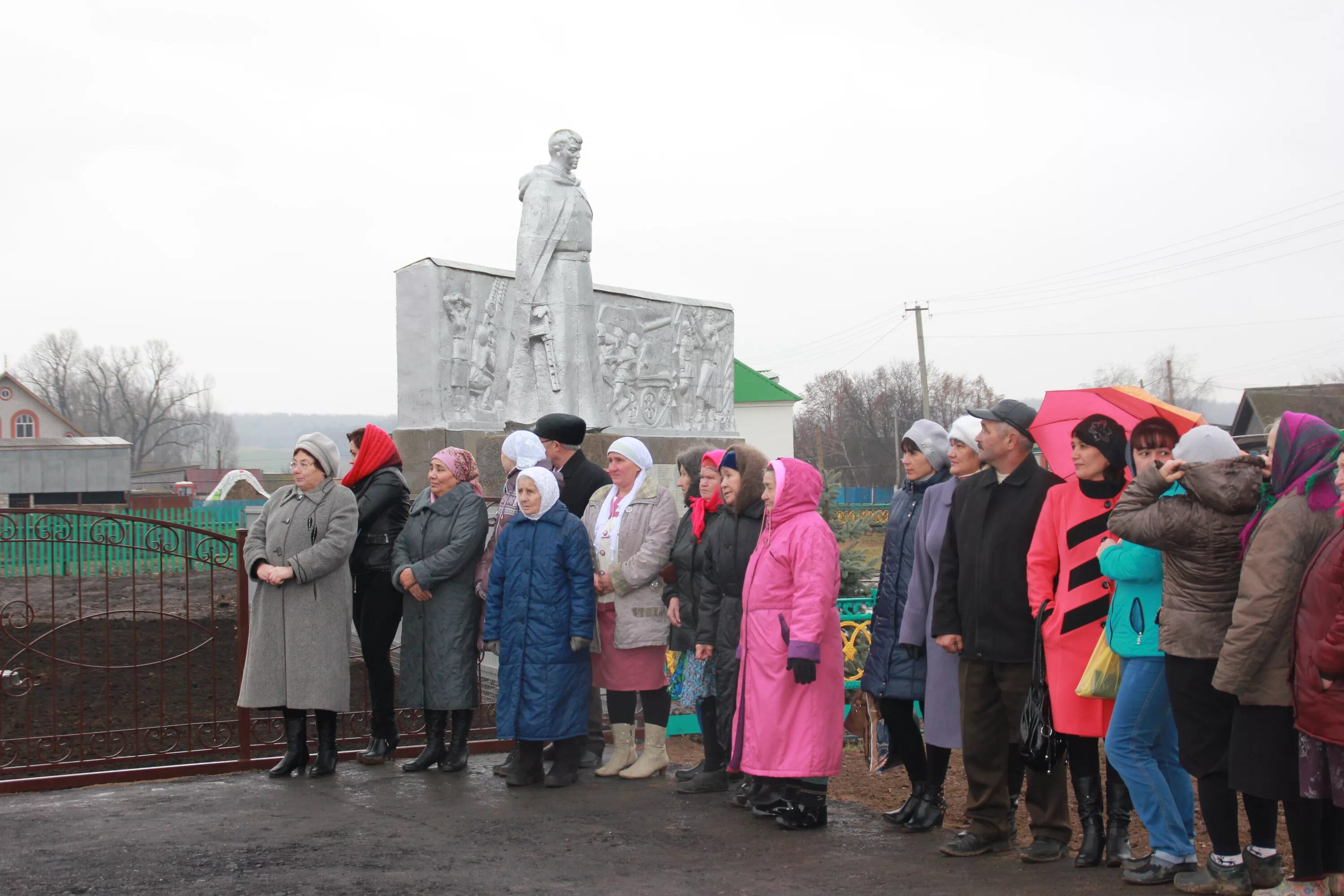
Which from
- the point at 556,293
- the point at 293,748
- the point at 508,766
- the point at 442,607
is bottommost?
the point at 508,766

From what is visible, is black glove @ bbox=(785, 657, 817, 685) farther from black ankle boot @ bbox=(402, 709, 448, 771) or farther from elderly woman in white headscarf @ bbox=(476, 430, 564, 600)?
black ankle boot @ bbox=(402, 709, 448, 771)

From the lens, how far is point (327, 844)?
467 cm

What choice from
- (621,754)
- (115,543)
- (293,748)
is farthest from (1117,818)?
(115,543)

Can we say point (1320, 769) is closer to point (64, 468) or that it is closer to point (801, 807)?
point (801, 807)

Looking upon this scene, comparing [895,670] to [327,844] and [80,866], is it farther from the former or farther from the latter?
[80,866]

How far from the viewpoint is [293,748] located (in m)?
6.03

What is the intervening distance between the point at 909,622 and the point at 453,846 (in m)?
2.06

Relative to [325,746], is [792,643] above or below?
above

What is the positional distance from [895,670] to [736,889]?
1.28 metres

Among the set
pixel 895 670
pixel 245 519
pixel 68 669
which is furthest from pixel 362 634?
pixel 245 519

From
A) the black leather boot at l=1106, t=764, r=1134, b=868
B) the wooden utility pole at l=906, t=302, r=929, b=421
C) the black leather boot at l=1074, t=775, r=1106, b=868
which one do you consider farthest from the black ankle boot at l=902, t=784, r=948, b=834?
the wooden utility pole at l=906, t=302, r=929, b=421

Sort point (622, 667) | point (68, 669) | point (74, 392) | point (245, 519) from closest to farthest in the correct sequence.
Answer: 1. point (622, 667)
2. point (68, 669)
3. point (245, 519)
4. point (74, 392)

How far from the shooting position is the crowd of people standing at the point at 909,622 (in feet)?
12.2

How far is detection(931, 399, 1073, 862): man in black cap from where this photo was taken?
4438mm
